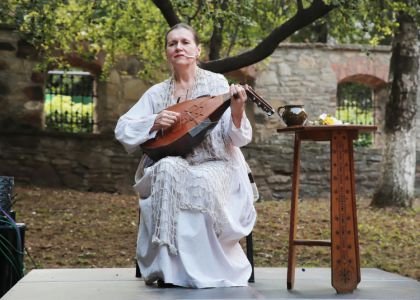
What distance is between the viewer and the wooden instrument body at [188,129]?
4.04 metres

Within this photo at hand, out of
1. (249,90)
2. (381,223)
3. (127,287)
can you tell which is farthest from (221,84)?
(381,223)

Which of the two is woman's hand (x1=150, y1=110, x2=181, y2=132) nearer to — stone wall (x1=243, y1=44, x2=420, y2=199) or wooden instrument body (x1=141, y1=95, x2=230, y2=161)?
wooden instrument body (x1=141, y1=95, x2=230, y2=161)

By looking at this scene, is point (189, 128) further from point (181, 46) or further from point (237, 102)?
point (181, 46)

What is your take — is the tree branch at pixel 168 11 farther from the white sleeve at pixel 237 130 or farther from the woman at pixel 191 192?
the white sleeve at pixel 237 130

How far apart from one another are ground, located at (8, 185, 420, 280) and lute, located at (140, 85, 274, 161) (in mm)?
2158

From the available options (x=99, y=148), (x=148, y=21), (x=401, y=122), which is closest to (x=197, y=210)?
(x=148, y=21)

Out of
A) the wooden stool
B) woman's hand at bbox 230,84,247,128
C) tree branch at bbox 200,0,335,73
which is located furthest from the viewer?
tree branch at bbox 200,0,335,73

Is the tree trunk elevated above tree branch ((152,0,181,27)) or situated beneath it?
situated beneath

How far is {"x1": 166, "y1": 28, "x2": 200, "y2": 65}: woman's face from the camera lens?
4285mm

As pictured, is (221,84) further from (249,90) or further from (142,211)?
(142,211)

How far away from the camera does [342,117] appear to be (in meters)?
16.2

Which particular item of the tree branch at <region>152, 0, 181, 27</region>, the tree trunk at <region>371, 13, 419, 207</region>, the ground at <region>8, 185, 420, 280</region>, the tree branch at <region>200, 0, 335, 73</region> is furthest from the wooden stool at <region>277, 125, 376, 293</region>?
the tree trunk at <region>371, 13, 419, 207</region>

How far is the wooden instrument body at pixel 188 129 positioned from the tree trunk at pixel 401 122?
6.47m

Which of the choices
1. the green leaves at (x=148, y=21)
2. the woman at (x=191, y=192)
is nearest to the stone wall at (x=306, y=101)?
the green leaves at (x=148, y=21)
